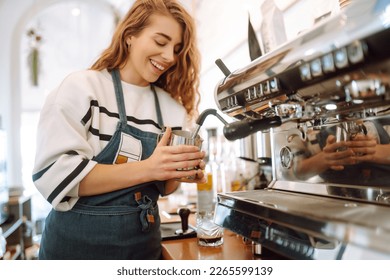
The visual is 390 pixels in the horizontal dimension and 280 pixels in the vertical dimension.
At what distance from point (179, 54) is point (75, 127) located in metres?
0.37

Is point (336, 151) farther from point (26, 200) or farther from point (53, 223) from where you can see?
point (26, 200)

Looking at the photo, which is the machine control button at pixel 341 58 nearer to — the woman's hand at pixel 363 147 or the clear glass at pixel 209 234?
the woman's hand at pixel 363 147

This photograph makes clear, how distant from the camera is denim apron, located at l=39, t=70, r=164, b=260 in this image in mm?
747

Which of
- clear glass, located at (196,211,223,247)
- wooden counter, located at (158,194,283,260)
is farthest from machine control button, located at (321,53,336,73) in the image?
clear glass, located at (196,211,223,247)

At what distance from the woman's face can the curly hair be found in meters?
0.02

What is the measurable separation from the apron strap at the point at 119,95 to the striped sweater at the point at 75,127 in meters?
0.01

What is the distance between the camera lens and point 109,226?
0.75m

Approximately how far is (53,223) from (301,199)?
1.84 ft

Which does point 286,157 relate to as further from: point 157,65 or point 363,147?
point 157,65

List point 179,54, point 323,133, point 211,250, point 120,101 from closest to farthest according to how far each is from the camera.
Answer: point 323,133 → point 211,250 → point 120,101 → point 179,54

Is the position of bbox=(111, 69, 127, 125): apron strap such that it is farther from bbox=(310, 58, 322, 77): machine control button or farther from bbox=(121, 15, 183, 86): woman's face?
bbox=(310, 58, 322, 77): machine control button

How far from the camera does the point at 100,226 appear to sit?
2.44ft

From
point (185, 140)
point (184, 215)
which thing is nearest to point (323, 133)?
point (185, 140)
